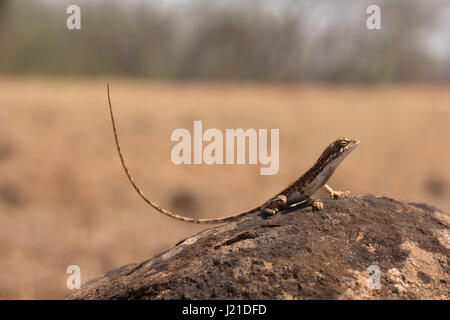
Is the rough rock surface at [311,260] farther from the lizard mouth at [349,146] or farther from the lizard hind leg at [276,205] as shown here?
the lizard mouth at [349,146]

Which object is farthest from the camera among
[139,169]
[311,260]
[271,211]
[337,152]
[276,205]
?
[139,169]

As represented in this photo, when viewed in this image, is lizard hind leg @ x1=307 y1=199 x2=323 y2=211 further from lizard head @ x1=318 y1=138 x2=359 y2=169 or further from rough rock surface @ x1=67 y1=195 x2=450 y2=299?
lizard head @ x1=318 y1=138 x2=359 y2=169

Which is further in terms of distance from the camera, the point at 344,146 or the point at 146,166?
the point at 146,166

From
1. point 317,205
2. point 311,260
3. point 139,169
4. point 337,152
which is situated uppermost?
point 337,152

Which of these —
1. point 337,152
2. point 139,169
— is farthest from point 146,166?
point 337,152

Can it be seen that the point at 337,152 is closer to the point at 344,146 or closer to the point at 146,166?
the point at 344,146

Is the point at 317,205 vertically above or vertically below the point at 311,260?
above

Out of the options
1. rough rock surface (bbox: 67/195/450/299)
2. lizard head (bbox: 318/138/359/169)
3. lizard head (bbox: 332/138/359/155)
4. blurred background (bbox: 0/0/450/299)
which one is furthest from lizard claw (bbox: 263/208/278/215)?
blurred background (bbox: 0/0/450/299)

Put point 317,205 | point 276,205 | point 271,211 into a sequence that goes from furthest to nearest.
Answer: point 276,205 < point 271,211 < point 317,205

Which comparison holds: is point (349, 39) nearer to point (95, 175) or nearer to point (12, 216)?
point (95, 175)

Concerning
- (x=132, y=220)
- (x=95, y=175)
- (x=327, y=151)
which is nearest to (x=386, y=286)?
(x=327, y=151)
